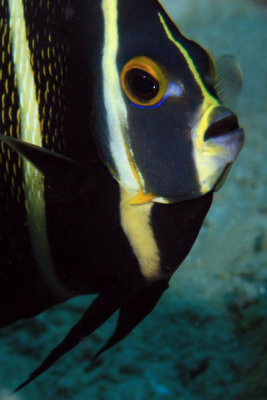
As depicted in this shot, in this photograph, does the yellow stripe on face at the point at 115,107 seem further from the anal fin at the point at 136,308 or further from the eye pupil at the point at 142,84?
the anal fin at the point at 136,308

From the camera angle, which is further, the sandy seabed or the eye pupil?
the sandy seabed

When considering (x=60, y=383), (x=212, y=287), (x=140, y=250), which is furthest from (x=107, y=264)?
(x=212, y=287)

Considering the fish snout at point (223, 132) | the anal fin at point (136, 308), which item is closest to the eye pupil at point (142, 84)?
the fish snout at point (223, 132)

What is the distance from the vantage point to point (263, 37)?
428 centimetres

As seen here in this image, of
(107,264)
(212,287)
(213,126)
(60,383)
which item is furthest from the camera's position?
(212,287)

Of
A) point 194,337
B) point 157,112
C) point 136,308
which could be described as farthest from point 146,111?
point 194,337

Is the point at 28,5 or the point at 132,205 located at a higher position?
the point at 28,5

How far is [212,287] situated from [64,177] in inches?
58.5

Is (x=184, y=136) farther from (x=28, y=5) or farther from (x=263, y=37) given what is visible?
(x=263, y=37)

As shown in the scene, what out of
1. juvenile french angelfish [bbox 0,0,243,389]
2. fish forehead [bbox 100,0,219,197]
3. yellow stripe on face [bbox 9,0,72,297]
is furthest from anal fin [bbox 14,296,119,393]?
fish forehead [bbox 100,0,219,197]

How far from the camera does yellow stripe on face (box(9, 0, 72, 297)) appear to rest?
0.81 m

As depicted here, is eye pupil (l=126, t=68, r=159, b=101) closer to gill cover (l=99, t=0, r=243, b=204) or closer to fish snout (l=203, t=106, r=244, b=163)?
gill cover (l=99, t=0, r=243, b=204)

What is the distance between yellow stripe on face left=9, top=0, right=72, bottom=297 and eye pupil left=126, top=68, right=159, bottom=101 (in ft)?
0.56

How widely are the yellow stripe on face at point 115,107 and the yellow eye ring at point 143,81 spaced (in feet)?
0.06
